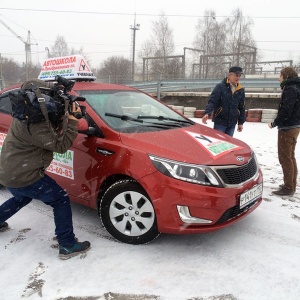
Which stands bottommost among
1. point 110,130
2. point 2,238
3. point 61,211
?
point 2,238

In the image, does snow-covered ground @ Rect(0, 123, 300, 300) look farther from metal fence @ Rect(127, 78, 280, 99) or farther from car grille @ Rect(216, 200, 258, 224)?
metal fence @ Rect(127, 78, 280, 99)

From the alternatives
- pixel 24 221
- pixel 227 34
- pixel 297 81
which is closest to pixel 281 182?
pixel 297 81

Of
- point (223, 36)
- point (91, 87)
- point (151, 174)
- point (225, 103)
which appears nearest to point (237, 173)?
point (151, 174)

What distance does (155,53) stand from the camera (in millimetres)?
48500

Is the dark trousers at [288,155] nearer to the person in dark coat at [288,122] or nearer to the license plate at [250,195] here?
the person in dark coat at [288,122]

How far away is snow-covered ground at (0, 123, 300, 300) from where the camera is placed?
2428 millimetres

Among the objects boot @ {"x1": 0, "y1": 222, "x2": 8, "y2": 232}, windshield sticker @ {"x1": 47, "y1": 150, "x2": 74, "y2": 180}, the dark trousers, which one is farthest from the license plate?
boot @ {"x1": 0, "y1": 222, "x2": 8, "y2": 232}

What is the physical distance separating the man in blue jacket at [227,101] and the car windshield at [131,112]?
1.05 m

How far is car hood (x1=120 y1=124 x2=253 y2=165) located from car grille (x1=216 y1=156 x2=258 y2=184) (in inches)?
2.4

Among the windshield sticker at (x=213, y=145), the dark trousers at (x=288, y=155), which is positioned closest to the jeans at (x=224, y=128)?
the dark trousers at (x=288, y=155)

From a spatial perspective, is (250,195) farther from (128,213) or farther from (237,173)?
(128,213)

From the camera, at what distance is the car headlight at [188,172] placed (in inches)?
110

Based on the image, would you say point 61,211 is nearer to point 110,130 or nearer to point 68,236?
point 68,236

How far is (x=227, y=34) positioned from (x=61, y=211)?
47.2 m
